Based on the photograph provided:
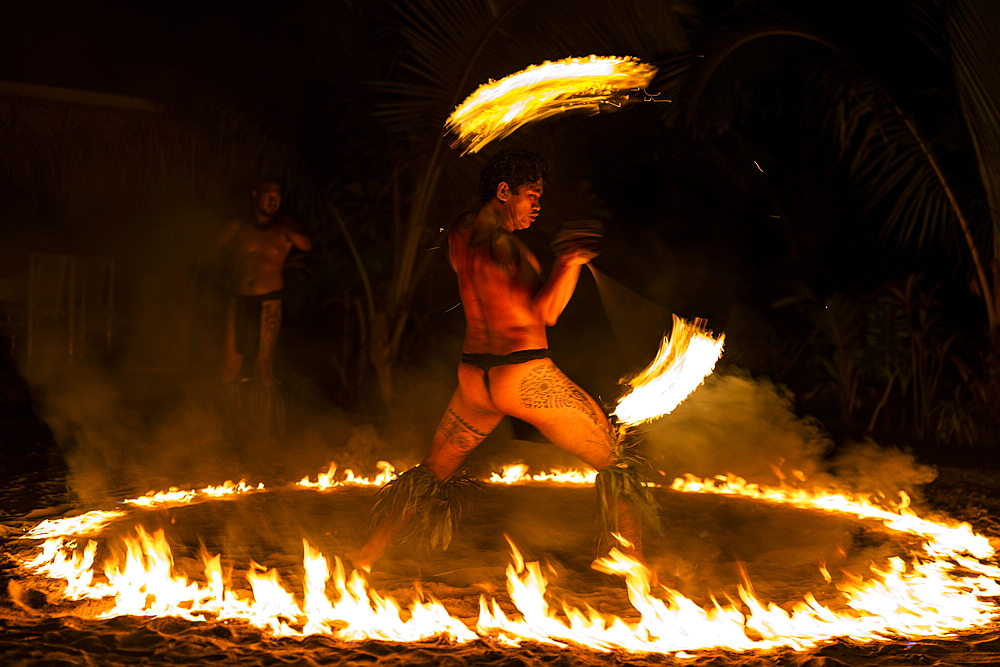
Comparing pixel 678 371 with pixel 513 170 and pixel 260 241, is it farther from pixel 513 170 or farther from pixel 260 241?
pixel 260 241

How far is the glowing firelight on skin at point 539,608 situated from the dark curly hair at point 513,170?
1.47 meters

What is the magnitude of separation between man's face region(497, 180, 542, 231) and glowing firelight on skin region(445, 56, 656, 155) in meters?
0.51

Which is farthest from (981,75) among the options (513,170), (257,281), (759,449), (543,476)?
(257,281)

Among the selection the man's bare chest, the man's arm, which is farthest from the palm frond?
the man's bare chest

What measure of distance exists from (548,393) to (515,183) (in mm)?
860

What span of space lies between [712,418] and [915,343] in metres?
3.10

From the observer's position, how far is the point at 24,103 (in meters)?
9.20

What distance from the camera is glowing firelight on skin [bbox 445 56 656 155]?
15.0 ft

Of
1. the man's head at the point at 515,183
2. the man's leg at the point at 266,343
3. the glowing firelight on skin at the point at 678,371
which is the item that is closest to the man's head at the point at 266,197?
the man's leg at the point at 266,343

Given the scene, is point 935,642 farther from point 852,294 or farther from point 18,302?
point 18,302

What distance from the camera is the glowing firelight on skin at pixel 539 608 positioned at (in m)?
3.42

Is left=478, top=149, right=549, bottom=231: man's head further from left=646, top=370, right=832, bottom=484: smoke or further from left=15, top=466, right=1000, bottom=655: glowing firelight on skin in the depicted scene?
left=646, top=370, right=832, bottom=484: smoke

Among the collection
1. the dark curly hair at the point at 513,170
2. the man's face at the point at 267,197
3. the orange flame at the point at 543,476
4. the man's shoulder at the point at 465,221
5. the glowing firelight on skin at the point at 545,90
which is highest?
Answer: the glowing firelight on skin at the point at 545,90

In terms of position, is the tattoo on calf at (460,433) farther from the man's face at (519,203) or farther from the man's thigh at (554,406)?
the man's face at (519,203)
